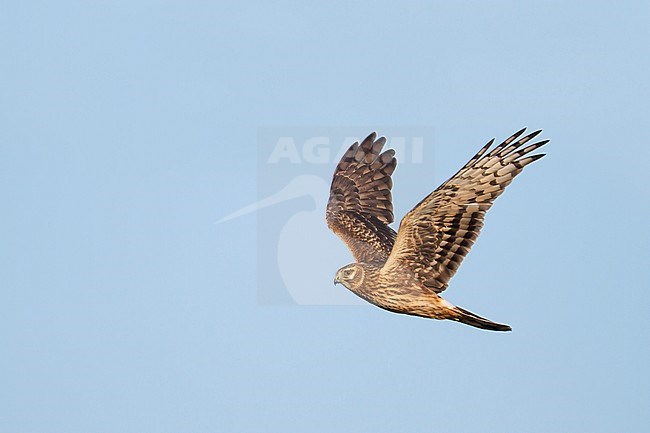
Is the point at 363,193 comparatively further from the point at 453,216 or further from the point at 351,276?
the point at 453,216

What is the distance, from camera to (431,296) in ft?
55.3

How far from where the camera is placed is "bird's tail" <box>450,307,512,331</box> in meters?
16.2

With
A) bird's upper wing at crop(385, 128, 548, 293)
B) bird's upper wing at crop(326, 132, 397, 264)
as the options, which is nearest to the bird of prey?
bird's upper wing at crop(385, 128, 548, 293)

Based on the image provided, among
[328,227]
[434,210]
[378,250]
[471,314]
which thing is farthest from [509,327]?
[328,227]

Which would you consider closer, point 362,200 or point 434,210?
point 434,210

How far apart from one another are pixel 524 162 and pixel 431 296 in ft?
8.08

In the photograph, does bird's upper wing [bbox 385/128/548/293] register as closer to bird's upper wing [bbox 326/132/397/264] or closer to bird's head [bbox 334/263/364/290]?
bird's head [bbox 334/263/364/290]

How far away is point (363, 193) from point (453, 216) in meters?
4.99

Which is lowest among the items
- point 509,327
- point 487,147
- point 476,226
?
point 509,327

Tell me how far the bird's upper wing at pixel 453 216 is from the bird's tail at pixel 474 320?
23.3 inches

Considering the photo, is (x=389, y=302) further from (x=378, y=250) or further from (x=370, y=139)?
(x=370, y=139)

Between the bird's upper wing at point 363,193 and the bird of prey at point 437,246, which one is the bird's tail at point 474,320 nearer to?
the bird of prey at point 437,246

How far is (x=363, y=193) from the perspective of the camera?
21.2 metres

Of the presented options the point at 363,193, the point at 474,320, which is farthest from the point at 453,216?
the point at 363,193
